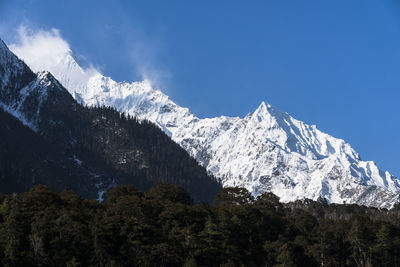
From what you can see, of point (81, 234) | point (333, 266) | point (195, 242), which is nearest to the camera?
point (81, 234)

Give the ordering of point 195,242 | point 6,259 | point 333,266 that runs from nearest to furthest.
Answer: point 6,259, point 195,242, point 333,266

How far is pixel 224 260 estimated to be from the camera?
11706cm

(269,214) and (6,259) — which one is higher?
(269,214)

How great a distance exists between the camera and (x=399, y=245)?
137875mm

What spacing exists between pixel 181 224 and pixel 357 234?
45.8m

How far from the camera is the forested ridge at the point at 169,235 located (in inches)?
4013

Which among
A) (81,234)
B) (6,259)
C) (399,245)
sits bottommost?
(6,259)

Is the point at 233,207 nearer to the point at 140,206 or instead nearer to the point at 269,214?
the point at 269,214

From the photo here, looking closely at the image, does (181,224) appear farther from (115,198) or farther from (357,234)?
(357,234)

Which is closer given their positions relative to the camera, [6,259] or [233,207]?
[6,259]

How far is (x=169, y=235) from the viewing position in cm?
11369

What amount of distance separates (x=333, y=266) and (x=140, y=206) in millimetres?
48075

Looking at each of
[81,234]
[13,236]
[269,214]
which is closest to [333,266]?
[269,214]

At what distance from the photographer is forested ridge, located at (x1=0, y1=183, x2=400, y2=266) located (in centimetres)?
10194
